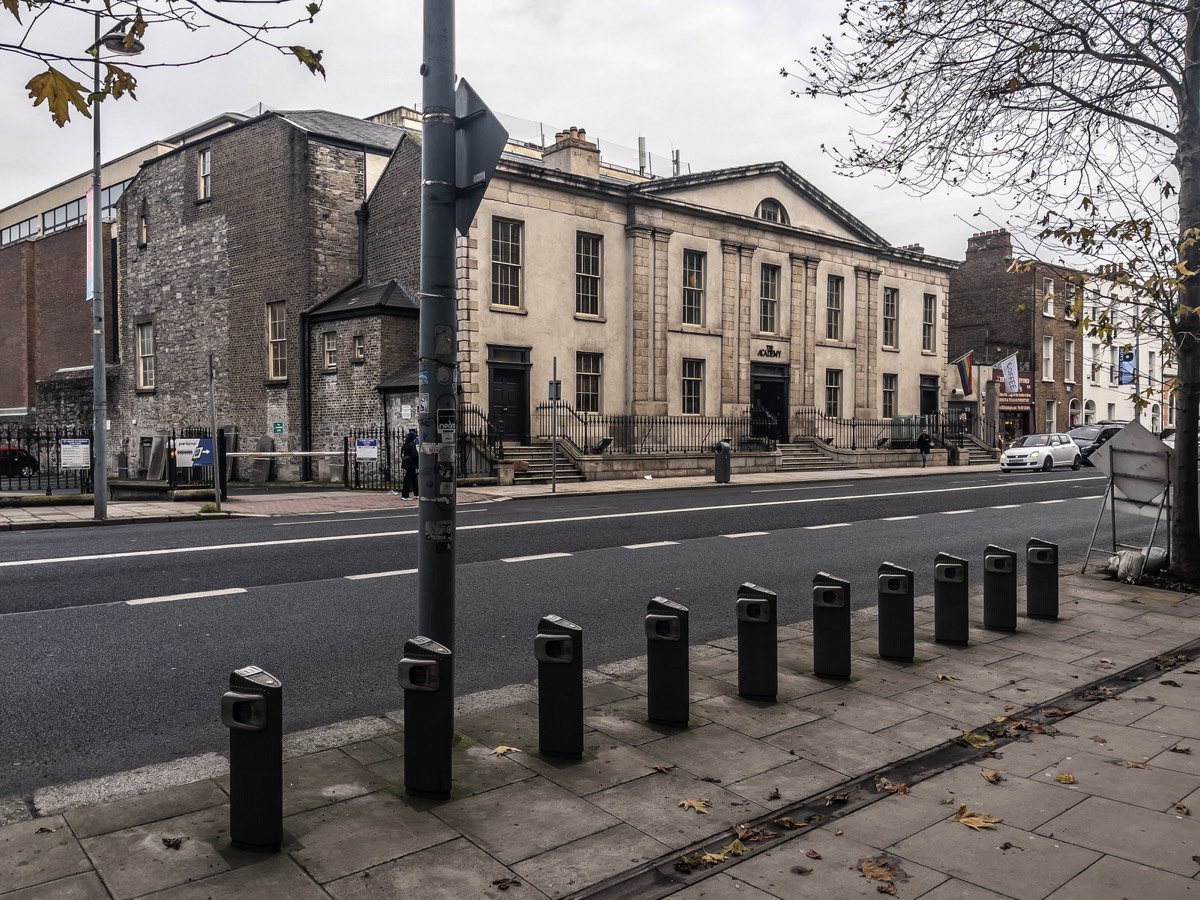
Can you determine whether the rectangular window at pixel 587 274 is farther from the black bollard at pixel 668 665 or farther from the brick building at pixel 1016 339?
the black bollard at pixel 668 665

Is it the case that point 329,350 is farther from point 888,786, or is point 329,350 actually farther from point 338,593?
point 888,786

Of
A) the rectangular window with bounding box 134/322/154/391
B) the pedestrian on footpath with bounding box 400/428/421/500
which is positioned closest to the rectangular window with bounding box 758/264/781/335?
the pedestrian on footpath with bounding box 400/428/421/500

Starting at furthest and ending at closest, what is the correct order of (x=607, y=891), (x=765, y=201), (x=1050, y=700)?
(x=765, y=201)
(x=1050, y=700)
(x=607, y=891)

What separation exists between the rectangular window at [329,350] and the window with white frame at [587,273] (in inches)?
306

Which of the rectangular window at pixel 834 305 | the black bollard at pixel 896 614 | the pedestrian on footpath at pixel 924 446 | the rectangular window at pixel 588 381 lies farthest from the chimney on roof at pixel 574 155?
the black bollard at pixel 896 614

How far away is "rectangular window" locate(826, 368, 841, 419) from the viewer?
39.1 m

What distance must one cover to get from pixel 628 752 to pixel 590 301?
89.6 ft

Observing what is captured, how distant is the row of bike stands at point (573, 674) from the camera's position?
12.2 ft

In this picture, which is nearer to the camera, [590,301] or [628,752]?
[628,752]

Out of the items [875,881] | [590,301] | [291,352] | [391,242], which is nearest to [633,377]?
[590,301]

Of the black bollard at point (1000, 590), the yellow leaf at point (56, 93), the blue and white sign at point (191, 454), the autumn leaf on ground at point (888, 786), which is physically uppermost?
the yellow leaf at point (56, 93)

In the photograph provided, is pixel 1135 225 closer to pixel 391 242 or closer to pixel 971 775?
pixel 971 775

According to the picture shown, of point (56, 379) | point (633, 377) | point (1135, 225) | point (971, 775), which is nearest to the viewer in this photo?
point (971, 775)

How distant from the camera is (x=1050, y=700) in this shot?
5.97 meters
